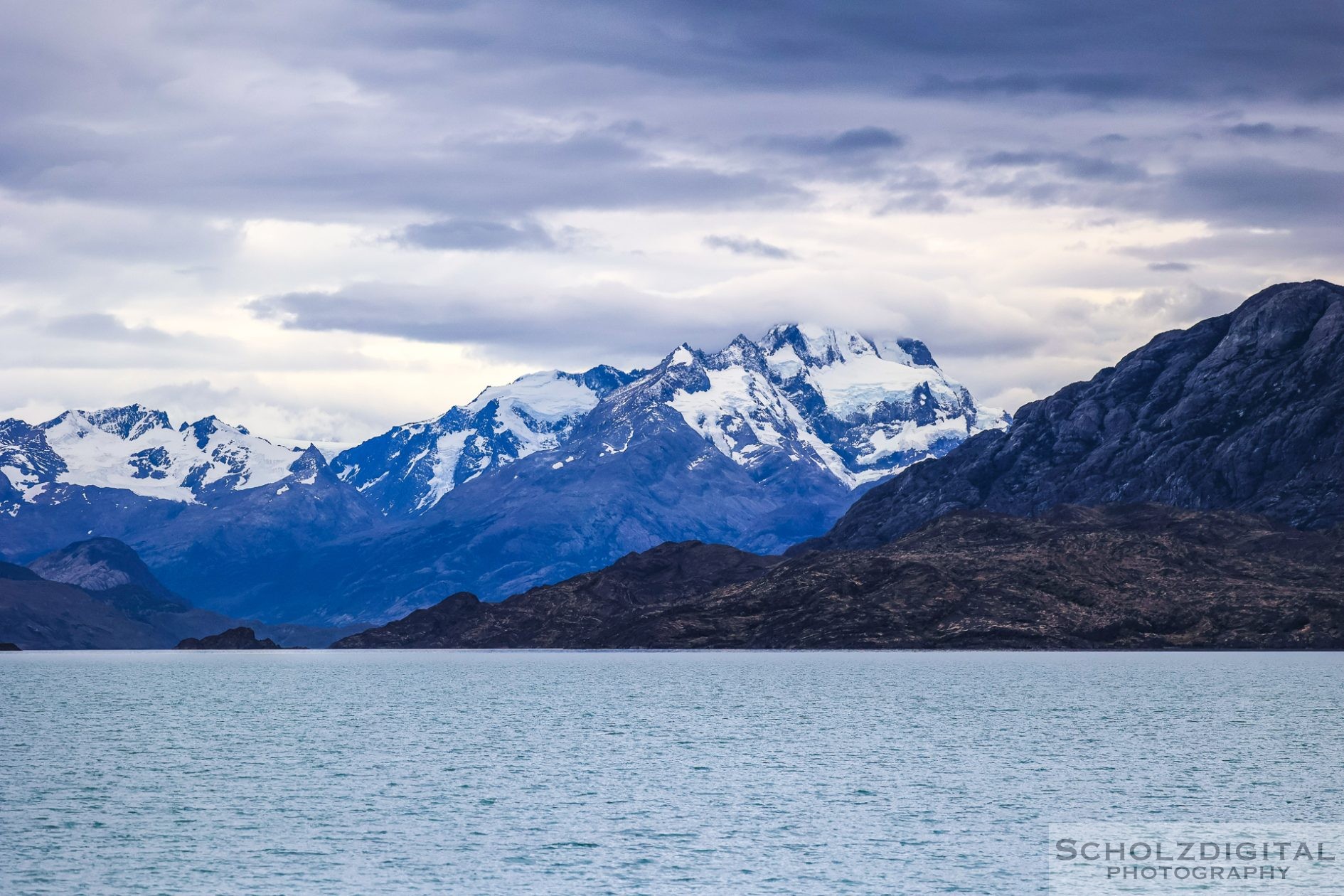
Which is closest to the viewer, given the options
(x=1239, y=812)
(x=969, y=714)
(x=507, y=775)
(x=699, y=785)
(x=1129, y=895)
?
(x=1129, y=895)

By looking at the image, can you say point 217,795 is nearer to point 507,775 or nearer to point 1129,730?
point 507,775

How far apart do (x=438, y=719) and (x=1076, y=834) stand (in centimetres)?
10944

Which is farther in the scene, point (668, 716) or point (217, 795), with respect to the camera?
point (668, 716)

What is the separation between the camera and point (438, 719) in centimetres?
18688

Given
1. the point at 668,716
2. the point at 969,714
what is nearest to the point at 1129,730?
the point at 969,714

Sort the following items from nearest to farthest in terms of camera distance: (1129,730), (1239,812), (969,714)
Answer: (1239,812) < (1129,730) < (969,714)

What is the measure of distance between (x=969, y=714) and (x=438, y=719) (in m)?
63.7

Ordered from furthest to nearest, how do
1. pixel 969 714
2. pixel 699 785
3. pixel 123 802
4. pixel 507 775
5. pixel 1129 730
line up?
1. pixel 969 714
2. pixel 1129 730
3. pixel 507 775
4. pixel 699 785
5. pixel 123 802

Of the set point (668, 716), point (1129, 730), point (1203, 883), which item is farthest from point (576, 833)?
point (668, 716)

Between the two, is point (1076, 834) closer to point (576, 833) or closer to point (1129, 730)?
point (576, 833)

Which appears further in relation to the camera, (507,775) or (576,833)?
(507,775)

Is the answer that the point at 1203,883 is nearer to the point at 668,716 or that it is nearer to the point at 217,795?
the point at 217,795

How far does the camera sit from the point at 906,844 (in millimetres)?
88312

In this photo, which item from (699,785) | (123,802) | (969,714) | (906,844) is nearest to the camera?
(906,844)
